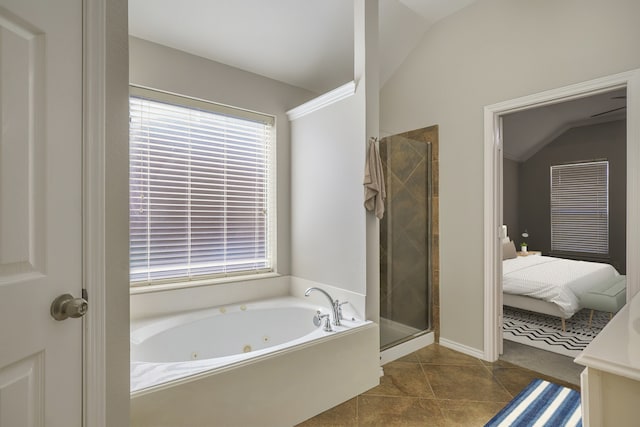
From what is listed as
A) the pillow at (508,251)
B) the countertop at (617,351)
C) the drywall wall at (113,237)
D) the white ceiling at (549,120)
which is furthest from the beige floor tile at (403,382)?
the white ceiling at (549,120)

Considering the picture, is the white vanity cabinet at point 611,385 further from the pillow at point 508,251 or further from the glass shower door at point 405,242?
the pillow at point 508,251

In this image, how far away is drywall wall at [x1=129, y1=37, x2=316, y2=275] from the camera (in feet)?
8.06

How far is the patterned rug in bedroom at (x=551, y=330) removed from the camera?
3041mm

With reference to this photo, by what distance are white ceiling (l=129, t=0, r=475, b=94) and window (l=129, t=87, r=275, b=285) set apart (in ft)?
1.42

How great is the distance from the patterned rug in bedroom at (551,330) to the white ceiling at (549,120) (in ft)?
8.07

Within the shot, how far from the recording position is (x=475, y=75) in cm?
280

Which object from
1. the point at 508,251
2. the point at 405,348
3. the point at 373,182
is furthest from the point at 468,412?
the point at 508,251

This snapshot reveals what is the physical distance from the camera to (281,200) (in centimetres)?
317

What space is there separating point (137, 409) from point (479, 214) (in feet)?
8.73

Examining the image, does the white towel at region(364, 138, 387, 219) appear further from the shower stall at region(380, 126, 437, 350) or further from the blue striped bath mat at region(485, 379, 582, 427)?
the blue striped bath mat at region(485, 379, 582, 427)

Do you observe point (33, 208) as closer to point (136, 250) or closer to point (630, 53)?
point (136, 250)

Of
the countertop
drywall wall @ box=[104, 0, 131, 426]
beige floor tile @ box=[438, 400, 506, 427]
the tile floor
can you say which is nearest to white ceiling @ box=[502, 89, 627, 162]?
the tile floor

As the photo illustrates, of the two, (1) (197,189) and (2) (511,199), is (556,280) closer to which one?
(2) (511,199)

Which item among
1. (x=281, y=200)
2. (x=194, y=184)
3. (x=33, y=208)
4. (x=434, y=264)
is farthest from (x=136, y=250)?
(x=434, y=264)
